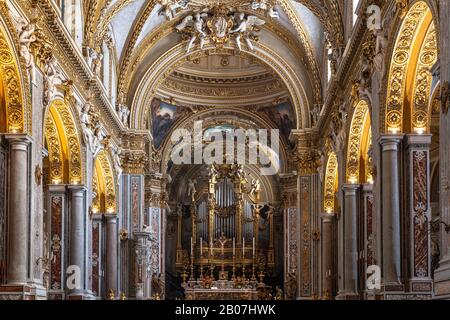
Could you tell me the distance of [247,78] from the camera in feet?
131

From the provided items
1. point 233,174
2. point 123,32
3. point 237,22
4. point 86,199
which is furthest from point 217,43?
point 233,174

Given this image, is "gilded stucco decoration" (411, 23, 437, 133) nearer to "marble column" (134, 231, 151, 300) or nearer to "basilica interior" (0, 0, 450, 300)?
"basilica interior" (0, 0, 450, 300)

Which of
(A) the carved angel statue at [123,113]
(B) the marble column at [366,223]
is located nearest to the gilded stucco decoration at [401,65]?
(B) the marble column at [366,223]

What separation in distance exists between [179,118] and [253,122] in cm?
342

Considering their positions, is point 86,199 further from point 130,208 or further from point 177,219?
point 177,219

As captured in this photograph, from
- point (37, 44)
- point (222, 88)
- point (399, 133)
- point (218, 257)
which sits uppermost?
point (222, 88)

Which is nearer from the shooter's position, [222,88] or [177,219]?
[222,88]

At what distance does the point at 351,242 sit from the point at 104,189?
9642mm

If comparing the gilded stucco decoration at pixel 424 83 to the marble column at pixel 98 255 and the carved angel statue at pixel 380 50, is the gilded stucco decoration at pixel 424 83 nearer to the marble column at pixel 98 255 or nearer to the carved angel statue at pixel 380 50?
the carved angel statue at pixel 380 50

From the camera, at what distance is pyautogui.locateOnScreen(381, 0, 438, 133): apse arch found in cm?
1738

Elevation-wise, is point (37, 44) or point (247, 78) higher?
point (247, 78)

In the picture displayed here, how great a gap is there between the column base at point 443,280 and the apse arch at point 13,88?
9209mm

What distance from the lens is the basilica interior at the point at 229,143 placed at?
59.2ft

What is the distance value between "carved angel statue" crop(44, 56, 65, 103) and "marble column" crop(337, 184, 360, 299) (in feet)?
26.9
